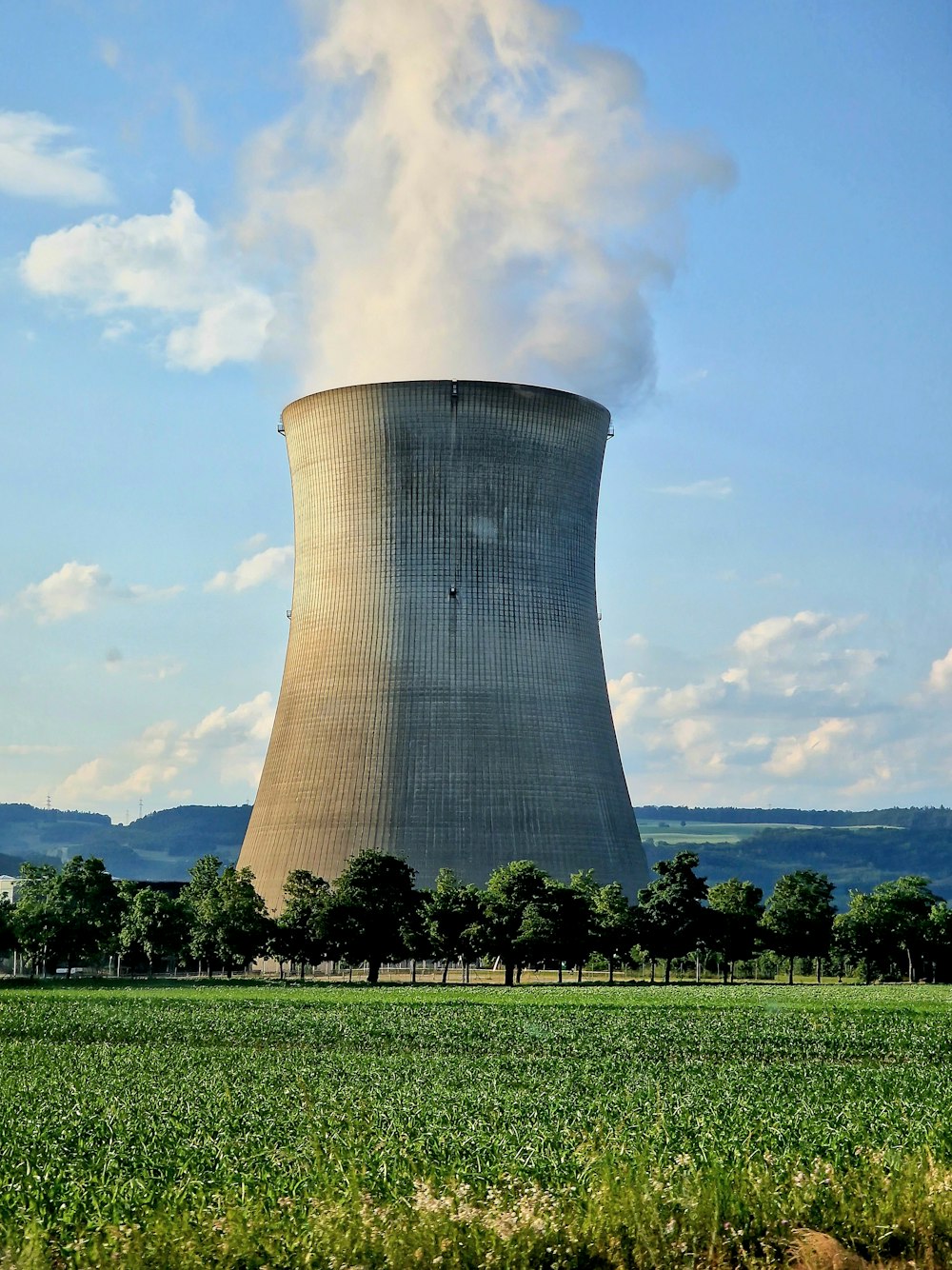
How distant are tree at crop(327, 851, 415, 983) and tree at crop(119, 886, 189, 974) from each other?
7362 millimetres

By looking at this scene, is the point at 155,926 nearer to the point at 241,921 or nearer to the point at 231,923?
the point at 231,923

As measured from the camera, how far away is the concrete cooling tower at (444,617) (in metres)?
37.9

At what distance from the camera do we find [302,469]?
4000cm

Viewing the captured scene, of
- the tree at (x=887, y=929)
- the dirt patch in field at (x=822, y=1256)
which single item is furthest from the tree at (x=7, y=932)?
the dirt patch in field at (x=822, y=1256)

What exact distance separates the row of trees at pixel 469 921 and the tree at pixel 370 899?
39 millimetres

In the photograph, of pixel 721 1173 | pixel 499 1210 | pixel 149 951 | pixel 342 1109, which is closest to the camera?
pixel 499 1210

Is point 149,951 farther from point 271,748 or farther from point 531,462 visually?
point 531,462

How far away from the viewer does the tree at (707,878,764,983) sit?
1682 inches

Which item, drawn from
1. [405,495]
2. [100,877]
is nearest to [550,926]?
[405,495]

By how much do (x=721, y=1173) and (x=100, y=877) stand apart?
129ft

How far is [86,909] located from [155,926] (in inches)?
88.6

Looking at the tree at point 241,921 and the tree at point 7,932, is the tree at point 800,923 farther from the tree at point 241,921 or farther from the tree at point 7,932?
the tree at point 7,932

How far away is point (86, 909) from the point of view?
1698 inches

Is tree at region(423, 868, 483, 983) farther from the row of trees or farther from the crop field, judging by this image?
the crop field
